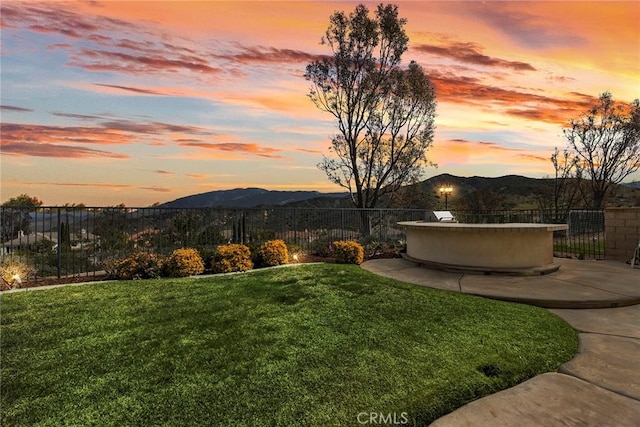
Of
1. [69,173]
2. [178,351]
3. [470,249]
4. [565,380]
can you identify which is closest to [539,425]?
[565,380]

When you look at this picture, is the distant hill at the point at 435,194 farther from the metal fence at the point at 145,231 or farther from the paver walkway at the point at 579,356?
the paver walkway at the point at 579,356

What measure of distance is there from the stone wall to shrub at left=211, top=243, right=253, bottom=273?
9733 millimetres

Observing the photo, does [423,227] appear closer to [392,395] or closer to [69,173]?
[392,395]

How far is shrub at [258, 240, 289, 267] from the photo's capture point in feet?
26.7

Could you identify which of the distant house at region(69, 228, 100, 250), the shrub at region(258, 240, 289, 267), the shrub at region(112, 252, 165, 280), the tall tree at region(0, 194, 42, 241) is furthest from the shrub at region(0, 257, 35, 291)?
the shrub at region(258, 240, 289, 267)

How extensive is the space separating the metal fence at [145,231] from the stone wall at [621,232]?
3.07ft

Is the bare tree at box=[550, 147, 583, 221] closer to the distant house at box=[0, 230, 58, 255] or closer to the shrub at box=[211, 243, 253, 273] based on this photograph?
the shrub at box=[211, 243, 253, 273]

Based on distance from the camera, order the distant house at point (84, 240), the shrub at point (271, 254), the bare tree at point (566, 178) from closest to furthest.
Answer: the distant house at point (84, 240) → the shrub at point (271, 254) → the bare tree at point (566, 178)

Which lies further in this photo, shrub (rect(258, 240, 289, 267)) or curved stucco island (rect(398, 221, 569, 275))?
shrub (rect(258, 240, 289, 267))

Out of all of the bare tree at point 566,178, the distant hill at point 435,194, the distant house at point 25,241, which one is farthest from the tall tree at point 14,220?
the bare tree at point 566,178

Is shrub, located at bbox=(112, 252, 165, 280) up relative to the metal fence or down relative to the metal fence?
down

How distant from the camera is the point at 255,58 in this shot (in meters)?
10.6

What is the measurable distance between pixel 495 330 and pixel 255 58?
401 inches

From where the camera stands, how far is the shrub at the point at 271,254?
813 centimetres
